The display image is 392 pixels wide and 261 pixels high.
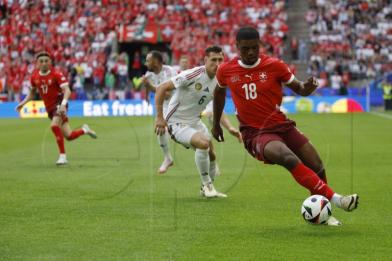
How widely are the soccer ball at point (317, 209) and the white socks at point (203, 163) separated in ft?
9.63

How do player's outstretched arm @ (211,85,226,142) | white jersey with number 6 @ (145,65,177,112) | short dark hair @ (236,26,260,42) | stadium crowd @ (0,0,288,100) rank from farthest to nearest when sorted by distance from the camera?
stadium crowd @ (0,0,288,100) → white jersey with number 6 @ (145,65,177,112) → player's outstretched arm @ (211,85,226,142) → short dark hair @ (236,26,260,42)

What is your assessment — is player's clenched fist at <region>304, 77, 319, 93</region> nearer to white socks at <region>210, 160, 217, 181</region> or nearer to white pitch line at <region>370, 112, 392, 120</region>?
white socks at <region>210, 160, 217, 181</region>

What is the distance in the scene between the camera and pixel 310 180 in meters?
8.24

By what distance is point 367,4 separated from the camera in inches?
1772

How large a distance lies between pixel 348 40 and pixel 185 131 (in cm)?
3336

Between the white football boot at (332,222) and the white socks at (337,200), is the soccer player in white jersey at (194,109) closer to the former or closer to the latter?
the white football boot at (332,222)

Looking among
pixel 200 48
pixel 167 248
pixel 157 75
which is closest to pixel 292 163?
pixel 167 248

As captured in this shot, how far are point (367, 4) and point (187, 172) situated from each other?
32355 mm

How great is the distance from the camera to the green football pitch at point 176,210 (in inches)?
287

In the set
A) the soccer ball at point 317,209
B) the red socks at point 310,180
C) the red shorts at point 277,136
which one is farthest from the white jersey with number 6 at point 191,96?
the soccer ball at point 317,209

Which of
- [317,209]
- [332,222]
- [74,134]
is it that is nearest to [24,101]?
[74,134]

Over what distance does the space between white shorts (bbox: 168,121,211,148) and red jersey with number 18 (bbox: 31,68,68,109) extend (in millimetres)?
5679

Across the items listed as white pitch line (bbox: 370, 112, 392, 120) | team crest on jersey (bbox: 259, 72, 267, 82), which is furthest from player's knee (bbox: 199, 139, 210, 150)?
white pitch line (bbox: 370, 112, 392, 120)

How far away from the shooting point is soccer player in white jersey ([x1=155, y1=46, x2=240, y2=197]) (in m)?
11.0
